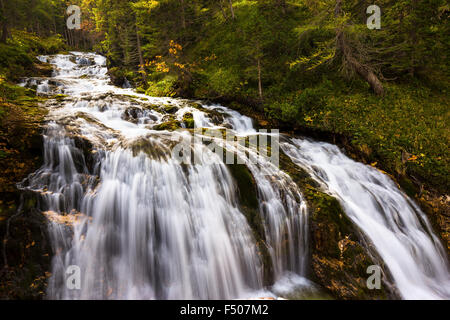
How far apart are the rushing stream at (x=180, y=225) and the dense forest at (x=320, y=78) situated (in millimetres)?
622

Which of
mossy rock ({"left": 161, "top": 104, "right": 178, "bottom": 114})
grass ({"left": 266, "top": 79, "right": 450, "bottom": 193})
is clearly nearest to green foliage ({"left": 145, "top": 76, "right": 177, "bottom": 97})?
mossy rock ({"left": 161, "top": 104, "right": 178, "bottom": 114})

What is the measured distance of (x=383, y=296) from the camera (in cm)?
421

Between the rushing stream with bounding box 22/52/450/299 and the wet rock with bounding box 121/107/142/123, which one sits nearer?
the rushing stream with bounding box 22/52/450/299

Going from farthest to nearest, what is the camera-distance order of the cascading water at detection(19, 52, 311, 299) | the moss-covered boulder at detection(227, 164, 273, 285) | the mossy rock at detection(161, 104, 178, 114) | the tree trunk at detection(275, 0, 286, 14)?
the tree trunk at detection(275, 0, 286, 14) < the mossy rock at detection(161, 104, 178, 114) < the moss-covered boulder at detection(227, 164, 273, 285) < the cascading water at detection(19, 52, 311, 299)

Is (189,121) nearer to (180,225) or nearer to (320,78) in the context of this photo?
(180,225)

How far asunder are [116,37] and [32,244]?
19928 millimetres

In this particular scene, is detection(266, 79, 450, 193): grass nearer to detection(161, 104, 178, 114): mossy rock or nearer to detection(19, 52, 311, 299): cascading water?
detection(19, 52, 311, 299): cascading water

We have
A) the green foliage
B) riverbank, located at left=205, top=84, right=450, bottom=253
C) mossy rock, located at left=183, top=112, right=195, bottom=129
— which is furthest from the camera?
the green foliage

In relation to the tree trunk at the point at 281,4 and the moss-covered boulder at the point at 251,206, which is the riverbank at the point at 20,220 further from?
the tree trunk at the point at 281,4

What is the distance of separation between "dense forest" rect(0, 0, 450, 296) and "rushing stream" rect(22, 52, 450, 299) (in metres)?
0.62

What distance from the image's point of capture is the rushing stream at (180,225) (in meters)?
4.10

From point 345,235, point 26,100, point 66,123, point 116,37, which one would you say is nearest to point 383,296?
point 345,235

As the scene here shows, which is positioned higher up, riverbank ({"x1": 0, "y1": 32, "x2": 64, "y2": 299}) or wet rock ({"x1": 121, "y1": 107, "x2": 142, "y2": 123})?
wet rock ({"x1": 121, "y1": 107, "x2": 142, "y2": 123})

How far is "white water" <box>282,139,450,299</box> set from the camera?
189 inches
